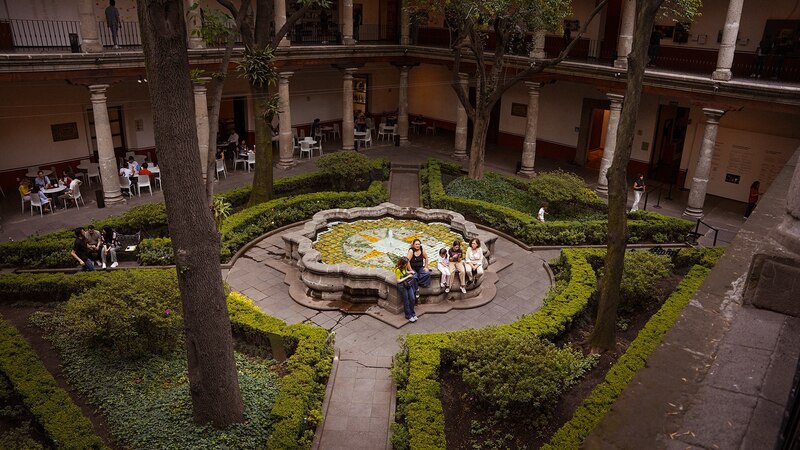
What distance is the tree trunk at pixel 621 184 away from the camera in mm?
8852

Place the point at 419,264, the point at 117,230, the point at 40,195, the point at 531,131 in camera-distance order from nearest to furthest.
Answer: the point at 419,264, the point at 117,230, the point at 40,195, the point at 531,131

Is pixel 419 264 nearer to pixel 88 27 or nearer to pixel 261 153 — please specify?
pixel 261 153

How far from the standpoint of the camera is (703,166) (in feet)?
54.3

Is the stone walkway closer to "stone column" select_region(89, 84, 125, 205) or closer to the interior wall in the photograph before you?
"stone column" select_region(89, 84, 125, 205)

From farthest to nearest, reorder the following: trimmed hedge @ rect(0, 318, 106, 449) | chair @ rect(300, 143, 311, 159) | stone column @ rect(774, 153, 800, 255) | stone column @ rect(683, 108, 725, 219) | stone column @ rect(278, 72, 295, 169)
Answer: chair @ rect(300, 143, 311, 159), stone column @ rect(278, 72, 295, 169), stone column @ rect(683, 108, 725, 219), trimmed hedge @ rect(0, 318, 106, 449), stone column @ rect(774, 153, 800, 255)

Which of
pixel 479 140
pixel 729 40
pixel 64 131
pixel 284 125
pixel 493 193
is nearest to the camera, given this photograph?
pixel 729 40

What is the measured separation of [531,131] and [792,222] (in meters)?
18.6

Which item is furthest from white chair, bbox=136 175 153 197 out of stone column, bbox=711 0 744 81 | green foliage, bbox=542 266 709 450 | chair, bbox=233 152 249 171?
stone column, bbox=711 0 744 81

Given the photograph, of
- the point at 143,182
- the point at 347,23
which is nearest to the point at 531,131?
the point at 347,23

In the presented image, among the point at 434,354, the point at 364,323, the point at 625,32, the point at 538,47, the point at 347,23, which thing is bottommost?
the point at 364,323

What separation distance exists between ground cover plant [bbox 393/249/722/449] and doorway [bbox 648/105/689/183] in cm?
1110

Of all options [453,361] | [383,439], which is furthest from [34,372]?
[453,361]

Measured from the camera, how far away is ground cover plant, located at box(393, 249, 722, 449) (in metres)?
7.65

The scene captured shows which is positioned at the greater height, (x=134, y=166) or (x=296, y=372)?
(x=134, y=166)
